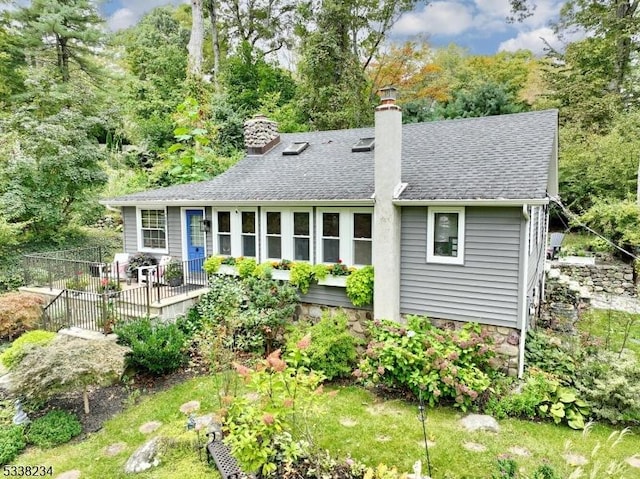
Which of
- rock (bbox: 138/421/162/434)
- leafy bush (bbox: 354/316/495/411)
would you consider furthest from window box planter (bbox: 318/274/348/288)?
rock (bbox: 138/421/162/434)

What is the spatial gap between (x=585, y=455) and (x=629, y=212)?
1172 cm

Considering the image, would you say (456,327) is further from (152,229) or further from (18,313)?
(18,313)

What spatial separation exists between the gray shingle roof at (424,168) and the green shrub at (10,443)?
6224 millimetres

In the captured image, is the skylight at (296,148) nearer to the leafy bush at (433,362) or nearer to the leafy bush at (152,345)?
the leafy bush at (152,345)

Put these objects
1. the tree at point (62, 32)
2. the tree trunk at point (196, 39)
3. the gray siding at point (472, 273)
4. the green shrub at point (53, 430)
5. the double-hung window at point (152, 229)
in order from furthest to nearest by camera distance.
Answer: the tree trunk at point (196, 39) < the tree at point (62, 32) < the double-hung window at point (152, 229) < the gray siding at point (472, 273) < the green shrub at point (53, 430)

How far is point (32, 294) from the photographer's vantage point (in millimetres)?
10609

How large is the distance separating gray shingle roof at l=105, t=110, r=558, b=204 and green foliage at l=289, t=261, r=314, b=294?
5.33ft

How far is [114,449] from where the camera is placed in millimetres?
5988

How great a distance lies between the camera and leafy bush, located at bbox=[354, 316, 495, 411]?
22.3ft

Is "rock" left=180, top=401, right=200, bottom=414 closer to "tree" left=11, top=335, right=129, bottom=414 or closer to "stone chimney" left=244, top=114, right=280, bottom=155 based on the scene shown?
"tree" left=11, top=335, right=129, bottom=414

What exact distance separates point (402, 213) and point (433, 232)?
0.78 meters

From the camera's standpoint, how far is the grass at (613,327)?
9.78 m

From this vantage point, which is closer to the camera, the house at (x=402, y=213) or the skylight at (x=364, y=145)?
the house at (x=402, y=213)

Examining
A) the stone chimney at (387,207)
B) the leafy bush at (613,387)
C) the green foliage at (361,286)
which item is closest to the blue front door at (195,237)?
the green foliage at (361,286)
